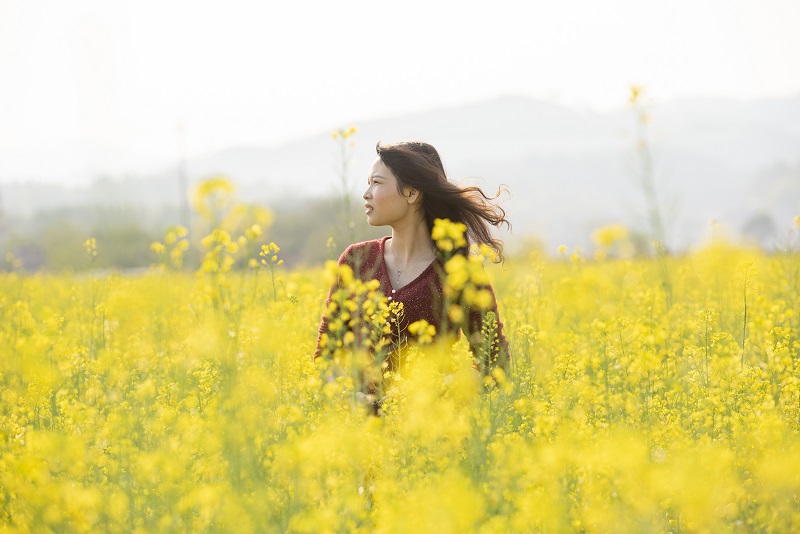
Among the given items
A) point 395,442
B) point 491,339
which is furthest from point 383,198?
point 395,442

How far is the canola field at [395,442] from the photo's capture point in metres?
2.42

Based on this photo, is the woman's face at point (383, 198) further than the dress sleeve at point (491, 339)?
Yes

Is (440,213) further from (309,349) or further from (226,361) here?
(226,361)

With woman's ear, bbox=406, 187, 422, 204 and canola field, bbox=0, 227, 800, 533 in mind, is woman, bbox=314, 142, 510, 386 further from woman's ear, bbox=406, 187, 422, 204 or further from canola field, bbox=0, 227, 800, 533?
canola field, bbox=0, 227, 800, 533

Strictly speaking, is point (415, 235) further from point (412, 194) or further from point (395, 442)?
point (395, 442)

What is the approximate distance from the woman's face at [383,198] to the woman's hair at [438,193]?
0.12ft

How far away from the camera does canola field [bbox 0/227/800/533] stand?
7.93 feet

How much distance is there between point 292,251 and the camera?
3441 cm

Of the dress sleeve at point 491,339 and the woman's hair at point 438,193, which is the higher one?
the woman's hair at point 438,193

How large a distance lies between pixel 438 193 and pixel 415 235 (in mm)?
256

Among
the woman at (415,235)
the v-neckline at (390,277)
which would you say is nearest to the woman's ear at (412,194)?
the woman at (415,235)

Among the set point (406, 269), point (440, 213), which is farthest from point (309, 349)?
point (440, 213)

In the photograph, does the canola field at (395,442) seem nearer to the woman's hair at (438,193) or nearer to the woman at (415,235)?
the woman at (415,235)

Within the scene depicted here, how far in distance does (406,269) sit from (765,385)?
177 centimetres
